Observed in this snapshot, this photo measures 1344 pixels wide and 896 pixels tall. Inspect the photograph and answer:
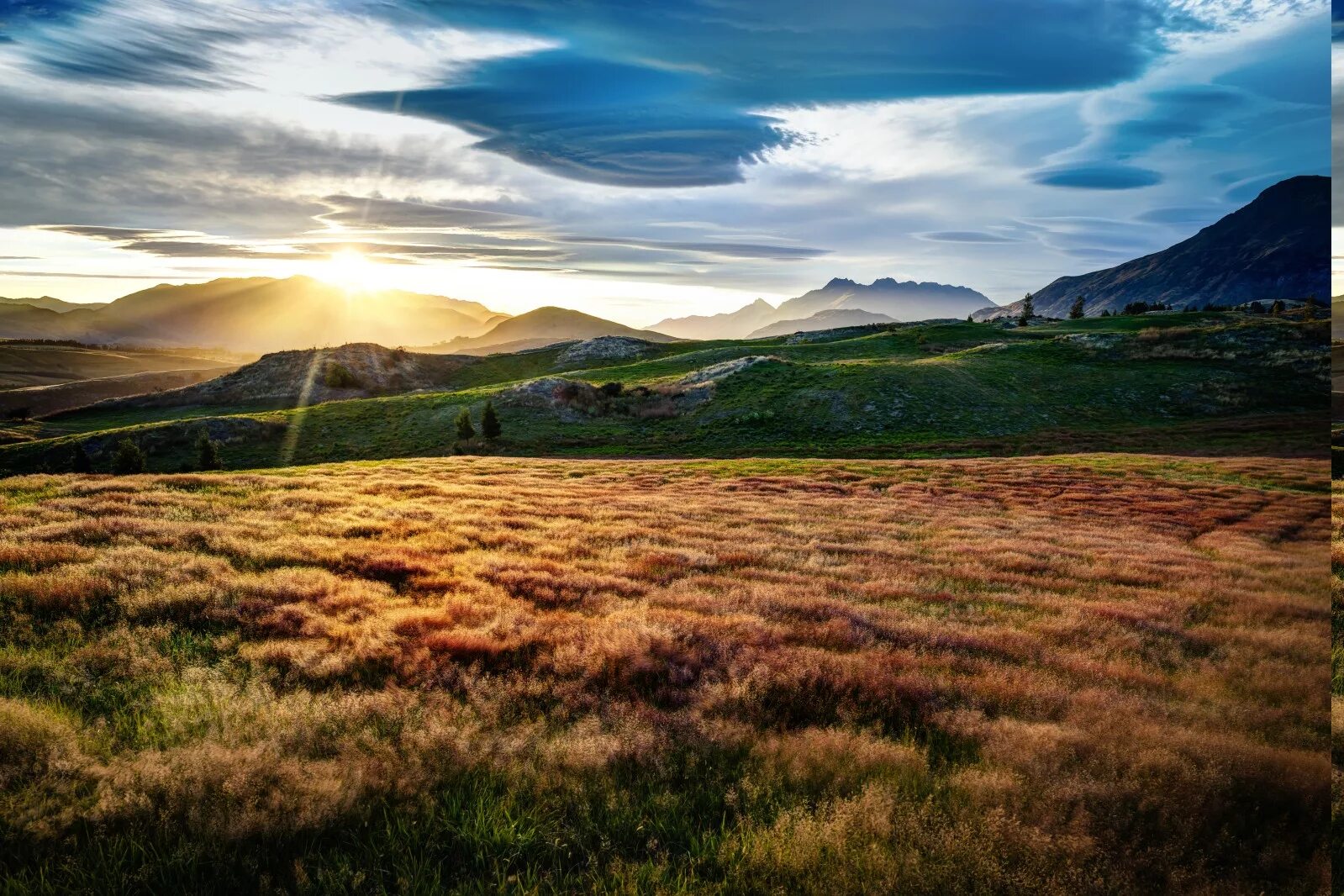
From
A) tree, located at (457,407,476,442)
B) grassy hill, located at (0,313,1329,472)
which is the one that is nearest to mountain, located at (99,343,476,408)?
grassy hill, located at (0,313,1329,472)

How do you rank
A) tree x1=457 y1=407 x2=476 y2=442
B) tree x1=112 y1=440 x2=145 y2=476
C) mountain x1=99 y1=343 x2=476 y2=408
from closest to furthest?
tree x1=112 y1=440 x2=145 y2=476 → tree x1=457 y1=407 x2=476 y2=442 → mountain x1=99 y1=343 x2=476 y2=408

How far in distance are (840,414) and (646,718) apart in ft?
198

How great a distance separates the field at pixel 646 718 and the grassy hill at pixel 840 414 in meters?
42.5

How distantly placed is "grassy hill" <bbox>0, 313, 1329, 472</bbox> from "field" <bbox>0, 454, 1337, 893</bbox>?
42450mm

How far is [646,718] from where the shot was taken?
5980 millimetres

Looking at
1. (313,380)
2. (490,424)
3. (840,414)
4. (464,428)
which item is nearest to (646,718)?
(464,428)

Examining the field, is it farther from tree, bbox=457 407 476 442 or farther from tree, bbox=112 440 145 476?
tree, bbox=457 407 476 442

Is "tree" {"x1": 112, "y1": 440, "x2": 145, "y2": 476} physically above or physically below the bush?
below

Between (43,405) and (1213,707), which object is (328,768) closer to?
(1213,707)

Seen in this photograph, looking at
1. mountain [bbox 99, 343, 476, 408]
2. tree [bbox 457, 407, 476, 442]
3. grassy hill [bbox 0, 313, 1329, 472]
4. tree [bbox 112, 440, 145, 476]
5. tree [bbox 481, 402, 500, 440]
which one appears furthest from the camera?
mountain [bbox 99, 343, 476, 408]

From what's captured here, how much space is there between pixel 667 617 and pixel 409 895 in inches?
212

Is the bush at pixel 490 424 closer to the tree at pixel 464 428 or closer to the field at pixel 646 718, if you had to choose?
the tree at pixel 464 428

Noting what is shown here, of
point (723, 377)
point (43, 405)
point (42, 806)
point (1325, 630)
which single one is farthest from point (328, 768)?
point (43, 405)

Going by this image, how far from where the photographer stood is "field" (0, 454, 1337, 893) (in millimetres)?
3961
